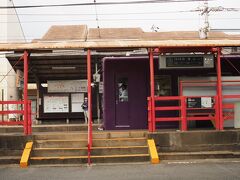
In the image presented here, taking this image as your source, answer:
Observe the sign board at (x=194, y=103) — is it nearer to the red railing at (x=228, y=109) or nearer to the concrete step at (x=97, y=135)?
the red railing at (x=228, y=109)

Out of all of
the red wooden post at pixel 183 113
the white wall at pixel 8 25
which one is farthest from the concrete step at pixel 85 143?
the white wall at pixel 8 25

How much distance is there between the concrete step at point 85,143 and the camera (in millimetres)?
11320

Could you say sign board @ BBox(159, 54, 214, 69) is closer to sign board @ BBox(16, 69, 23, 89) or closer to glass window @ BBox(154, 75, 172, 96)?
glass window @ BBox(154, 75, 172, 96)

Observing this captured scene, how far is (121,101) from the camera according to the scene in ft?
45.2

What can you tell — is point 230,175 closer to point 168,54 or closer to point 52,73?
point 168,54

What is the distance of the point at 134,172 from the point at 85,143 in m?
2.57

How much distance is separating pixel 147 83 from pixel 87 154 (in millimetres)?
4086

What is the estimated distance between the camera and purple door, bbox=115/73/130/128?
13703mm

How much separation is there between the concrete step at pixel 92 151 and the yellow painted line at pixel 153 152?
0.21m

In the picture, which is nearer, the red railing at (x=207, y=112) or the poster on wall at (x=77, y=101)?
the red railing at (x=207, y=112)

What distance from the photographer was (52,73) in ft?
59.2

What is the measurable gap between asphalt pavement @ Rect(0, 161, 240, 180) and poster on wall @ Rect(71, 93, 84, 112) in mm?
8866

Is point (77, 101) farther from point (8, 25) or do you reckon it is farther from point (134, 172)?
point (8, 25)

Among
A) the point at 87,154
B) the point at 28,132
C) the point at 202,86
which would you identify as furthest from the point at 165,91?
the point at 28,132
